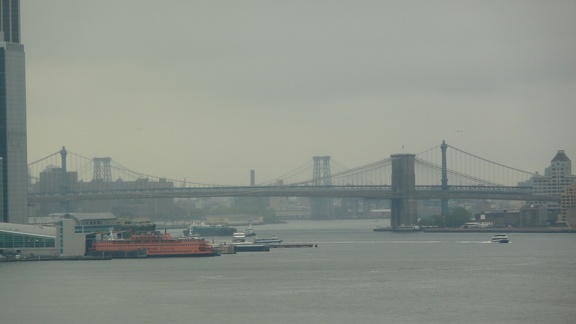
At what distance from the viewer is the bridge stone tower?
9388 cm

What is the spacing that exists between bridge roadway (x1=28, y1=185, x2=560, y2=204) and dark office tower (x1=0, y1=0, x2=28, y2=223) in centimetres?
1879

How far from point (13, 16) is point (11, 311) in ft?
139

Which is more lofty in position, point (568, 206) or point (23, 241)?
point (568, 206)

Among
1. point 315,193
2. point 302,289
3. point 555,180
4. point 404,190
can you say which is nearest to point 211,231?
point 315,193

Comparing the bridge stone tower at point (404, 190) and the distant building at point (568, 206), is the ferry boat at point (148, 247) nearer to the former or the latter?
the bridge stone tower at point (404, 190)

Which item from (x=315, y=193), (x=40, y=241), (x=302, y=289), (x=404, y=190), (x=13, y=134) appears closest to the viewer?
(x=302, y=289)

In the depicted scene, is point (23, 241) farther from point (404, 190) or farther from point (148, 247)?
point (404, 190)

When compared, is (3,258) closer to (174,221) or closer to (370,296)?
(370,296)

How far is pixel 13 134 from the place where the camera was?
223ft

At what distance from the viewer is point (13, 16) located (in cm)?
7331

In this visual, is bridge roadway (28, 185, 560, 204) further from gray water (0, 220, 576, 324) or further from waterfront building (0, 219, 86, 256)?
gray water (0, 220, 576, 324)

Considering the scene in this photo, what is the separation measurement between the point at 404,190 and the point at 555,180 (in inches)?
684

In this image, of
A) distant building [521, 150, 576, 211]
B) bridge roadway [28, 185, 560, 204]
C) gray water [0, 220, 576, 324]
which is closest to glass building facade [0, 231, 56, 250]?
gray water [0, 220, 576, 324]

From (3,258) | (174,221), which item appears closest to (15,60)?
(3,258)
